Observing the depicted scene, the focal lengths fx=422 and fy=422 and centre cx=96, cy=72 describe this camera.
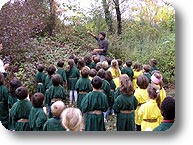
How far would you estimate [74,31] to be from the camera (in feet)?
10.6

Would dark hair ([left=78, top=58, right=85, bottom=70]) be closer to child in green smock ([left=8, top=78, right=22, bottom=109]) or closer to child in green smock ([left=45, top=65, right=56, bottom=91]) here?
child in green smock ([left=45, top=65, right=56, bottom=91])

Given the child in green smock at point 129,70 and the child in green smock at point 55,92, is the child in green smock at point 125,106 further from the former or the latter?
the child in green smock at point 55,92

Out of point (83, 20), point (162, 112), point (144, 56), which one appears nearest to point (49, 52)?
point (83, 20)

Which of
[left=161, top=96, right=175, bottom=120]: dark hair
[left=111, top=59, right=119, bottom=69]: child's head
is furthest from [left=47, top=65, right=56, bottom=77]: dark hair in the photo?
[left=161, top=96, right=175, bottom=120]: dark hair

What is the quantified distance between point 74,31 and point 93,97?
0.52 meters

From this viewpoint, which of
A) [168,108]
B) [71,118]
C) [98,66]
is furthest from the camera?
[98,66]

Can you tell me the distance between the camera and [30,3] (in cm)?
323

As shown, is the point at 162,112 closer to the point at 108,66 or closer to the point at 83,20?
the point at 108,66

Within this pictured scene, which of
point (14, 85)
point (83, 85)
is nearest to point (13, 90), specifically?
point (14, 85)

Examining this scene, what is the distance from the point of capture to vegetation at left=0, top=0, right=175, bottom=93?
Result: 319 cm

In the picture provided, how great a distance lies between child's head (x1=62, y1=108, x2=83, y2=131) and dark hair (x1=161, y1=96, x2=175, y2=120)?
1.95ft

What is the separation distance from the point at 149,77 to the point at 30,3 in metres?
1.07

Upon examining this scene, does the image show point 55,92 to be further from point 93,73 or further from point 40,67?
point 93,73

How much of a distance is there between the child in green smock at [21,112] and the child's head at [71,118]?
343mm
